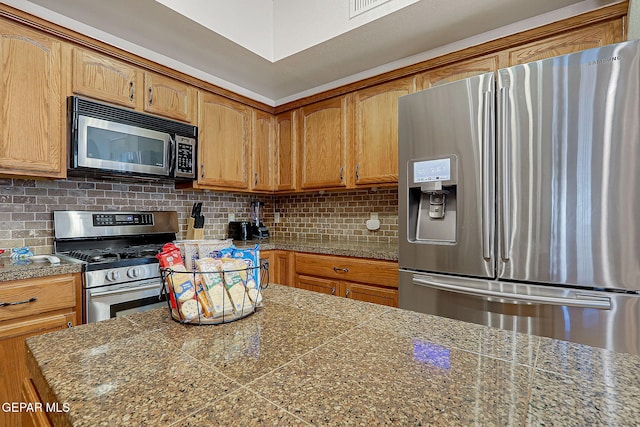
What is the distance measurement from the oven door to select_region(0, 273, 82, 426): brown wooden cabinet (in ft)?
0.31

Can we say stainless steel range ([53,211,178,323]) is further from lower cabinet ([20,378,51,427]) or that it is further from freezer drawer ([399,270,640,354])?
freezer drawer ([399,270,640,354])

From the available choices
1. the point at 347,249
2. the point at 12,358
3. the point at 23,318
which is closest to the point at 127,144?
the point at 23,318

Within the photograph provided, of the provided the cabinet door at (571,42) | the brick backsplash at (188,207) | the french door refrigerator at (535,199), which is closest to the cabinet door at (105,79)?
the brick backsplash at (188,207)

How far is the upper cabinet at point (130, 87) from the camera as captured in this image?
6.65 ft

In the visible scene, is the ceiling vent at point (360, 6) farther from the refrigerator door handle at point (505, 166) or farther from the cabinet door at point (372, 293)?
the cabinet door at point (372, 293)

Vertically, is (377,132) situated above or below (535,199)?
above

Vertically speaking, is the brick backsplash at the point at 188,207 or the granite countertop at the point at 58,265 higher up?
the brick backsplash at the point at 188,207

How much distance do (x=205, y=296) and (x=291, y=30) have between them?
2297 mm

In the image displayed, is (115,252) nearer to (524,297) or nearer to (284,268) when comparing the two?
(284,268)

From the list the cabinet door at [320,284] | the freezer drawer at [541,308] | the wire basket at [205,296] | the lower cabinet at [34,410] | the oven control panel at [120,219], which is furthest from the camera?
the cabinet door at [320,284]

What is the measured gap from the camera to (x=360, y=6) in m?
2.07

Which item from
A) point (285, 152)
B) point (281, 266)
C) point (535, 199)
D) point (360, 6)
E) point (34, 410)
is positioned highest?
point (360, 6)

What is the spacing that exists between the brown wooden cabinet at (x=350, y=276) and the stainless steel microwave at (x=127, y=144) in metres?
1.16

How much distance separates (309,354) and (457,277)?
134 cm
